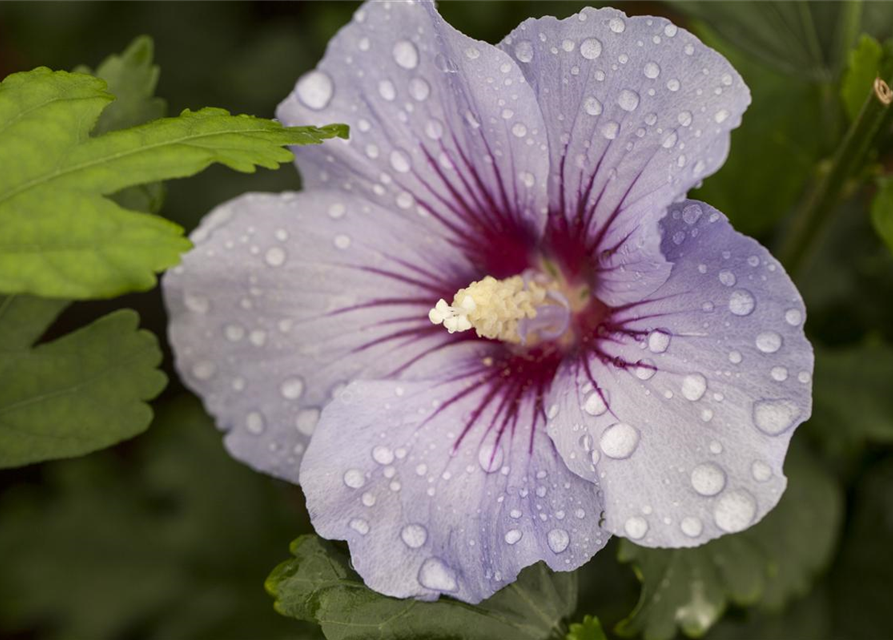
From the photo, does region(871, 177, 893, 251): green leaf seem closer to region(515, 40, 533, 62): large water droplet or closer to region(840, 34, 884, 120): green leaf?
region(840, 34, 884, 120): green leaf

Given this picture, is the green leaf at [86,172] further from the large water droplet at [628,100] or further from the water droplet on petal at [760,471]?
the water droplet on petal at [760,471]

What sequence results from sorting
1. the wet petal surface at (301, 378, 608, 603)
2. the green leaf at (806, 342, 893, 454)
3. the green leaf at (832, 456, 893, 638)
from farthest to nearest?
the green leaf at (832, 456, 893, 638)
the green leaf at (806, 342, 893, 454)
the wet petal surface at (301, 378, 608, 603)

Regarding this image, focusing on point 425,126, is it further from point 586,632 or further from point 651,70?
point 586,632

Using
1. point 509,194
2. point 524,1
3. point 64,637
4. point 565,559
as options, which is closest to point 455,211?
point 509,194

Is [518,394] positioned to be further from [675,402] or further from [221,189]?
[221,189]

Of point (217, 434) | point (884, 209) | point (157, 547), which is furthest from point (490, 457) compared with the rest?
point (157, 547)

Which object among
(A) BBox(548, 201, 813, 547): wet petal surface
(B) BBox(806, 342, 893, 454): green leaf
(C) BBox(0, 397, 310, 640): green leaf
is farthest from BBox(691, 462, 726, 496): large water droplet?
(C) BBox(0, 397, 310, 640): green leaf
